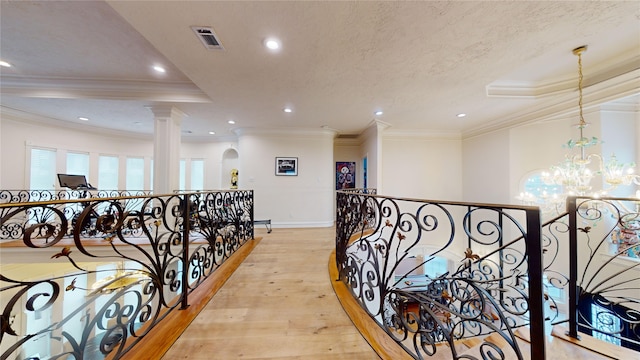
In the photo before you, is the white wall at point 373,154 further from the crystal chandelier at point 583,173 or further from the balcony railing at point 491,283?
the crystal chandelier at point 583,173

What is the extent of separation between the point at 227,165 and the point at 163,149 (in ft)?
10.7

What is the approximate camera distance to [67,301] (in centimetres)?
440

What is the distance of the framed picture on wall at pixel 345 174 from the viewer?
22.5 ft

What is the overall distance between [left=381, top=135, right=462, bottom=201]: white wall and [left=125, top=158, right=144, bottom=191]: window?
24.4 ft

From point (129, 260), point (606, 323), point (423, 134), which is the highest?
point (423, 134)

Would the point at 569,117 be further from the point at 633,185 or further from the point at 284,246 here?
the point at 284,246

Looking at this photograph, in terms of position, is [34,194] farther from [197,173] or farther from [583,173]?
[583,173]

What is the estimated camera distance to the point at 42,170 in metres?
5.22

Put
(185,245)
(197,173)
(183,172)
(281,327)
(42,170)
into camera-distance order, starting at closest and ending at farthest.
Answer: (281,327) < (185,245) < (42,170) < (183,172) < (197,173)

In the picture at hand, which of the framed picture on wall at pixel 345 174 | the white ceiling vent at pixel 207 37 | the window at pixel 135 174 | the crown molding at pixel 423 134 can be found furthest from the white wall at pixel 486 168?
the window at pixel 135 174

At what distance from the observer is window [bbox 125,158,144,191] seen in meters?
6.72

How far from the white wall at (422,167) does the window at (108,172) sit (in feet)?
25.8

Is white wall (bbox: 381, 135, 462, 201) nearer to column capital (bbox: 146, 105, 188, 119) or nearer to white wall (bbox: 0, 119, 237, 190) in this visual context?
column capital (bbox: 146, 105, 188, 119)

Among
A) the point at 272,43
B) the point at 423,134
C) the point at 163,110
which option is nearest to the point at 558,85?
the point at 423,134
